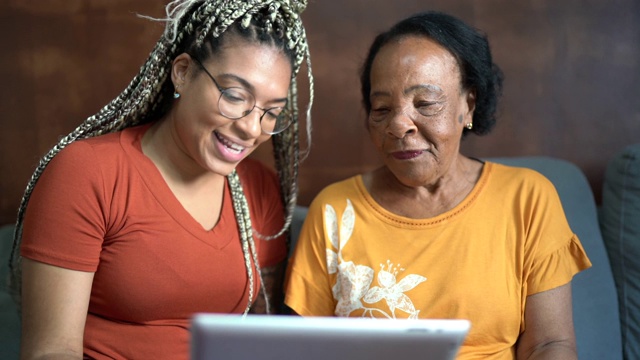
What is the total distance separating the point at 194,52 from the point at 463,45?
1.98ft

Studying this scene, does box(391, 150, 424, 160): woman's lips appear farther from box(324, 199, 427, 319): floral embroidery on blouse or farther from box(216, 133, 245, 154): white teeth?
box(216, 133, 245, 154): white teeth

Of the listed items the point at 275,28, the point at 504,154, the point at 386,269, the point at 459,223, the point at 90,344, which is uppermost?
the point at 275,28

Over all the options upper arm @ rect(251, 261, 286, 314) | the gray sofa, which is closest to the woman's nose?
upper arm @ rect(251, 261, 286, 314)

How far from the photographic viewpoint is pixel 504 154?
91.4 inches

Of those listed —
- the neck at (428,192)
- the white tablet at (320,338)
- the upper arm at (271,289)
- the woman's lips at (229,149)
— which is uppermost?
the woman's lips at (229,149)

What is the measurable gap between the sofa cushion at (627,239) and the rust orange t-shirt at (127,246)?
108 cm

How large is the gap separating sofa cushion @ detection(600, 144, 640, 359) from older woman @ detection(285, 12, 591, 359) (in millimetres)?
483

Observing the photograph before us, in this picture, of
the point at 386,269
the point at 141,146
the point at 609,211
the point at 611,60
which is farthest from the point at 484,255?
the point at 611,60

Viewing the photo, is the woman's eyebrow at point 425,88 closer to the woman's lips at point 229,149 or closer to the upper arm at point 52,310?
the woman's lips at point 229,149

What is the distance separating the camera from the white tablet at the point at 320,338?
2.97ft

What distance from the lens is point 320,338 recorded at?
933mm

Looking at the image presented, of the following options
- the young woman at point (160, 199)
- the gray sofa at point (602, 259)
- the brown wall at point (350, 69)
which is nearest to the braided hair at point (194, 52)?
the young woman at point (160, 199)

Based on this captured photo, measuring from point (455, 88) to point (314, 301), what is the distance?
0.59m

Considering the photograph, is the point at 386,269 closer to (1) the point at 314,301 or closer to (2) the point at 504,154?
(1) the point at 314,301
